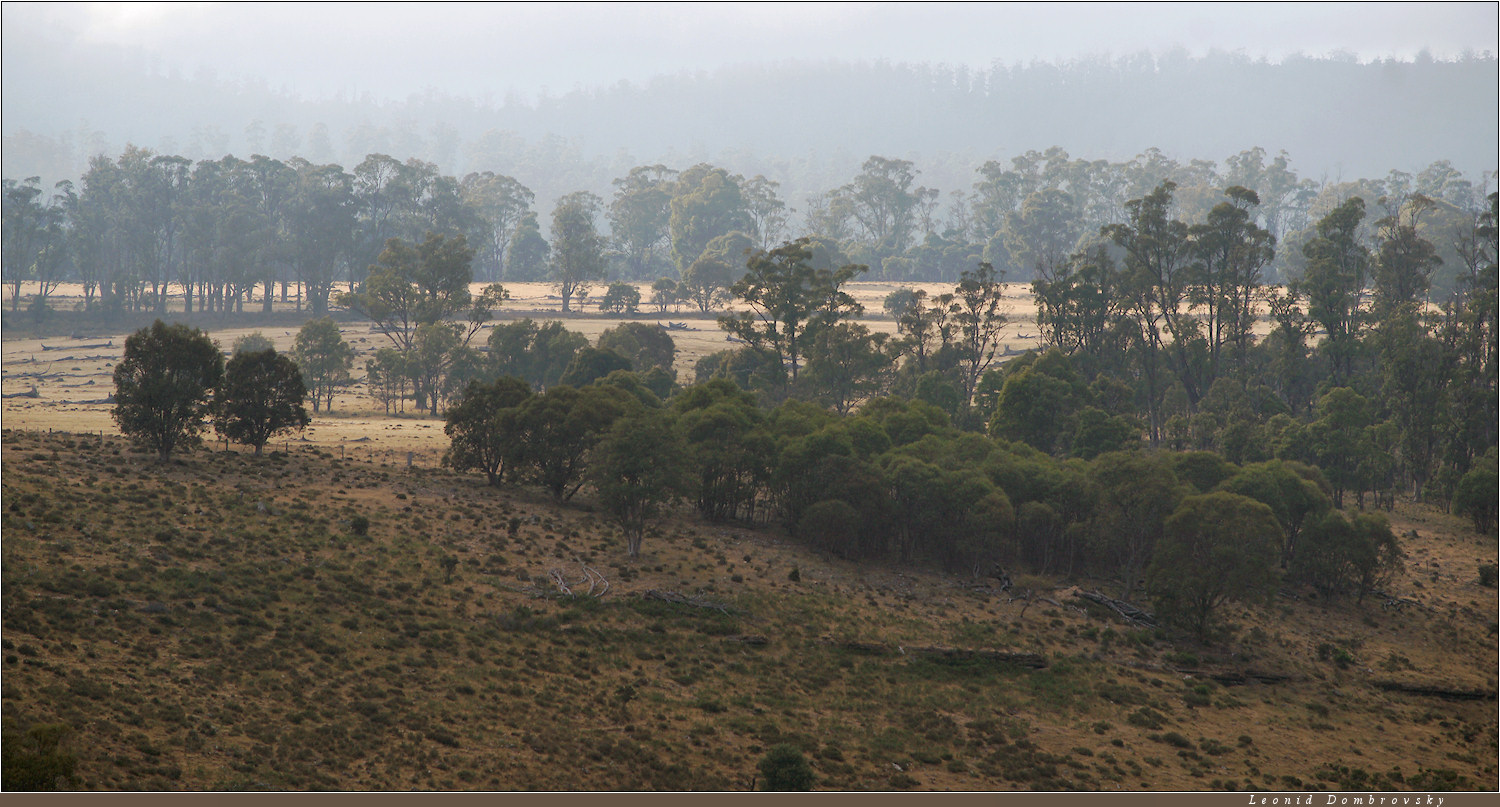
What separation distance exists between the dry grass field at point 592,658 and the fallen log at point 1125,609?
89 centimetres

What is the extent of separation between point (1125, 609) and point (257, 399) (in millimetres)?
37995

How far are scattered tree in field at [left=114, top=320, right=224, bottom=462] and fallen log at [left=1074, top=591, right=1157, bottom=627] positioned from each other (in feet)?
121

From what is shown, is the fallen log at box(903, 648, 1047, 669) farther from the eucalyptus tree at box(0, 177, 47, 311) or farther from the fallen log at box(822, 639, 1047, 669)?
the eucalyptus tree at box(0, 177, 47, 311)

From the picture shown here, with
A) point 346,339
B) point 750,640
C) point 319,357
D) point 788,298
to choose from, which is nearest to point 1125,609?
point 750,640

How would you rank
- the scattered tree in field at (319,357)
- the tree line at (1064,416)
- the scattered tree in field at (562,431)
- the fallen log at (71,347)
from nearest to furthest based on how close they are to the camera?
the tree line at (1064,416) → the scattered tree in field at (562,431) → the scattered tree in field at (319,357) → the fallen log at (71,347)

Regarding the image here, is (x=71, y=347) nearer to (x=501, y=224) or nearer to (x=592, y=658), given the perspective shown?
(x=501, y=224)

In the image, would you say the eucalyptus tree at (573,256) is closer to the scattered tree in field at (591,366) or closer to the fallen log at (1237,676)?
the scattered tree in field at (591,366)

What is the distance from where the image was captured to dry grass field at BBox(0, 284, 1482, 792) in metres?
25.4

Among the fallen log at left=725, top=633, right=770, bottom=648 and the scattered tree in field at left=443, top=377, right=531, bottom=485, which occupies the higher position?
the scattered tree in field at left=443, top=377, right=531, bottom=485

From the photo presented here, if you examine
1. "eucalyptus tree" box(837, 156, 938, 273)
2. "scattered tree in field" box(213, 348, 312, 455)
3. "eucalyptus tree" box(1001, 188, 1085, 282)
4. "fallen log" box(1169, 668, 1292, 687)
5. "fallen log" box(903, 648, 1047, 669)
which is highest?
"eucalyptus tree" box(837, 156, 938, 273)

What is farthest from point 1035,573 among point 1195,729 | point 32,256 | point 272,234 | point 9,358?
point 32,256

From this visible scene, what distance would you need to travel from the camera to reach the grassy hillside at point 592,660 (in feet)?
83.1

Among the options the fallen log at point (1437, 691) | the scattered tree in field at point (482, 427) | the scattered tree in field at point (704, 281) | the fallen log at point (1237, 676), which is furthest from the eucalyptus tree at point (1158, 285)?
the scattered tree in field at point (704, 281)

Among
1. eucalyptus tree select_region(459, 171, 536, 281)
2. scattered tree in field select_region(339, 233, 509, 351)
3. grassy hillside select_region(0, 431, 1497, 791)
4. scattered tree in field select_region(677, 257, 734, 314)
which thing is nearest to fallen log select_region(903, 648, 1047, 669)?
grassy hillside select_region(0, 431, 1497, 791)
